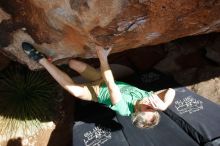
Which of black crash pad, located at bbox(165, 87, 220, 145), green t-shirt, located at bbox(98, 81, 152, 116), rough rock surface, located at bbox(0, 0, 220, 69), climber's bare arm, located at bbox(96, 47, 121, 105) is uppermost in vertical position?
rough rock surface, located at bbox(0, 0, 220, 69)

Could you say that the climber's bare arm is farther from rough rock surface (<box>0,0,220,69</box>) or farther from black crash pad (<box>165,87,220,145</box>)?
black crash pad (<box>165,87,220,145</box>)

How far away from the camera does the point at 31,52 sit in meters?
4.64

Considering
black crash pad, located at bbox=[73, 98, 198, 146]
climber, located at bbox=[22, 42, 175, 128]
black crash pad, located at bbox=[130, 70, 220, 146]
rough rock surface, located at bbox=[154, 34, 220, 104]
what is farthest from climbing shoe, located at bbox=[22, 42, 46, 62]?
rough rock surface, located at bbox=[154, 34, 220, 104]

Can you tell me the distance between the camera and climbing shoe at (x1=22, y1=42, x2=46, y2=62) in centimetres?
462

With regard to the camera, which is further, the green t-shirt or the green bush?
the green bush

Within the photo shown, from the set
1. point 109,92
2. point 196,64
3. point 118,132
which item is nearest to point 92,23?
point 109,92

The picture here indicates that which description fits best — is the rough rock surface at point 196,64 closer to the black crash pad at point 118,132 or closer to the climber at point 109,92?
the black crash pad at point 118,132

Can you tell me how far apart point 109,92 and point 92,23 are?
901 millimetres

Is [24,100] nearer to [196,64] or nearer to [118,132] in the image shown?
[118,132]

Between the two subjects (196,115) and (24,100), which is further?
(24,100)

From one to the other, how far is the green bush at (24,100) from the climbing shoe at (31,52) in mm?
1686

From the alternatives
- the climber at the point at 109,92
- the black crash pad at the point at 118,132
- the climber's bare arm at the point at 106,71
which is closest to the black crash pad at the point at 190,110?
the black crash pad at the point at 118,132

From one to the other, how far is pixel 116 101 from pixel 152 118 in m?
0.47

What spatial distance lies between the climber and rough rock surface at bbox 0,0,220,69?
0.16 m
